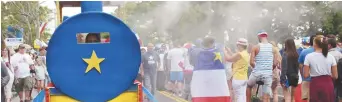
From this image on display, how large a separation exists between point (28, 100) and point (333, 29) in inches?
503

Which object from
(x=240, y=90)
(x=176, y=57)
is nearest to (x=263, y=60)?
(x=240, y=90)

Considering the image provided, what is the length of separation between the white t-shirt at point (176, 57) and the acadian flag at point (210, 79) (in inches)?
183

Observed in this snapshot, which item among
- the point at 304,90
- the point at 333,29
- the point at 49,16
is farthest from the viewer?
the point at 49,16

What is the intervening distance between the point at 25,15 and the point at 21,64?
25827 millimetres

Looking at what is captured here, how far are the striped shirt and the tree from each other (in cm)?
2642

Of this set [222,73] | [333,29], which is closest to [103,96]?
[222,73]

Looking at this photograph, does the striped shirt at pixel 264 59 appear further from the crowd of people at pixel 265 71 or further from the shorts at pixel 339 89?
the shorts at pixel 339 89

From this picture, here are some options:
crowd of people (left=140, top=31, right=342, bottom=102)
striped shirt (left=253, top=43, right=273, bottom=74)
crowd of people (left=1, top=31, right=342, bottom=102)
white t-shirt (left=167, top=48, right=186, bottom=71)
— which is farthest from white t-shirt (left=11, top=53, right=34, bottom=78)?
striped shirt (left=253, top=43, right=273, bottom=74)

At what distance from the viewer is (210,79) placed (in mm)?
8977

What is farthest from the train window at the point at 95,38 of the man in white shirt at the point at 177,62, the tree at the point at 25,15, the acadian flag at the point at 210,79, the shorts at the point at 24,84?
the tree at the point at 25,15

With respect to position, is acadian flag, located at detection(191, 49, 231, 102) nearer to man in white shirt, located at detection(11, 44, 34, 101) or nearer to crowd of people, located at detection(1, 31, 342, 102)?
crowd of people, located at detection(1, 31, 342, 102)

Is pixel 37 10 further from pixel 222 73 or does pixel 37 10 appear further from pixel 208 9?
pixel 222 73

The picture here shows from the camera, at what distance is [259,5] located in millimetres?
11867

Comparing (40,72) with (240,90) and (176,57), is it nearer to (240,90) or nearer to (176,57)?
(176,57)
